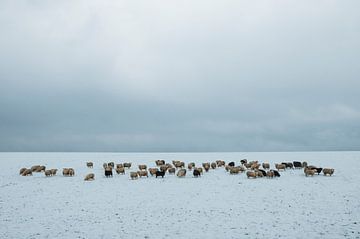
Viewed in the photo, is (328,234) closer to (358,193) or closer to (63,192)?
(358,193)

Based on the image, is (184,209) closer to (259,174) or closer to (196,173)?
(196,173)

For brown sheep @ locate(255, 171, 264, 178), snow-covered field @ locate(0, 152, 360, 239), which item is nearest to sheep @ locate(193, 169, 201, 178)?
snow-covered field @ locate(0, 152, 360, 239)

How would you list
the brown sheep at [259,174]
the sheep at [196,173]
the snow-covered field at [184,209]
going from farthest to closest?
1. the sheep at [196,173]
2. the brown sheep at [259,174]
3. the snow-covered field at [184,209]

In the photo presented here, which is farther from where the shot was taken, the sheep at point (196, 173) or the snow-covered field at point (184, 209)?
the sheep at point (196, 173)

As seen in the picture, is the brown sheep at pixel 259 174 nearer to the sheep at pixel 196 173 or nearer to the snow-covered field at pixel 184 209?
the snow-covered field at pixel 184 209

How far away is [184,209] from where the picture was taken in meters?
18.0

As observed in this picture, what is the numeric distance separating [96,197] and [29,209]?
454 centimetres

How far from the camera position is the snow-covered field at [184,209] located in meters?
13.9

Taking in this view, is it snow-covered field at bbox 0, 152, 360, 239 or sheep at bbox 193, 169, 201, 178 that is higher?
sheep at bbox 193, 169, 201, 178

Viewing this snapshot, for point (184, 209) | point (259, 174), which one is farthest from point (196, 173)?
point (184, 209)

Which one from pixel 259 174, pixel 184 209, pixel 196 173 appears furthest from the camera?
pixel 196 173

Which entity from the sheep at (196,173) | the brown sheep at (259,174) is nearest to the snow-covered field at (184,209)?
the brown sheep at (259,174)

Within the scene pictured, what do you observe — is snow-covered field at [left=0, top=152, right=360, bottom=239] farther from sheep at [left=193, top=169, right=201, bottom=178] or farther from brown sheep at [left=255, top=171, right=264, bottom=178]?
sheep at [left=193, top=169, right=201, bottom=178]

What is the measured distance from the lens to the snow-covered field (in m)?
13.9
